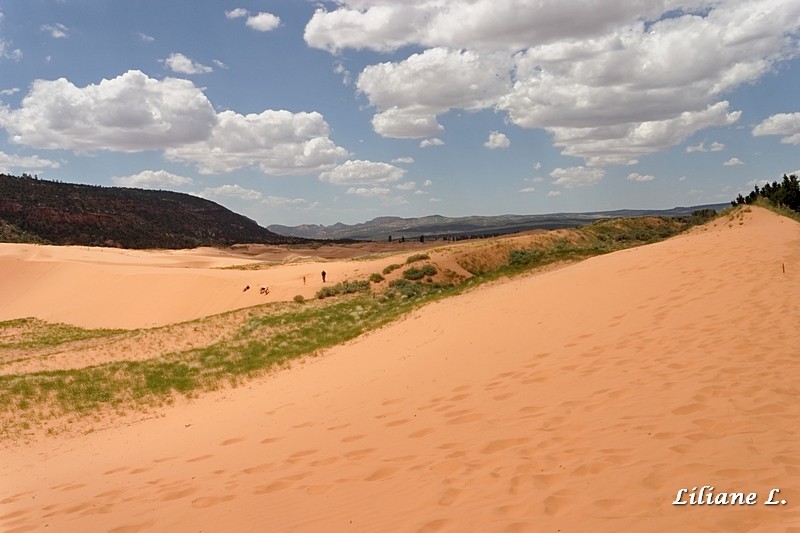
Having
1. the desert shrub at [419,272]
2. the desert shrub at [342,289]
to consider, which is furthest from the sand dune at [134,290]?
the desert shrub at [419,272]

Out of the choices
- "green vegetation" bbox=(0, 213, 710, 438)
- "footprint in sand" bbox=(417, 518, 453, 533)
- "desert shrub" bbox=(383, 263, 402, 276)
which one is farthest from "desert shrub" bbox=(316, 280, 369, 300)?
"footprint in sand" bbox=(417, 518, 453, 533)

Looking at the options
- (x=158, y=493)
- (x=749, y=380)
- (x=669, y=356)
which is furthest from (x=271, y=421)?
(x=749, y=380)

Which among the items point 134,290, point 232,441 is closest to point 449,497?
point 232,441

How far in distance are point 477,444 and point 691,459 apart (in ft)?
6.39

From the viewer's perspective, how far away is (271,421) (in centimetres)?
817

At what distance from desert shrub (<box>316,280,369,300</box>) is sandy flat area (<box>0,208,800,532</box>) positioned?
1446cm

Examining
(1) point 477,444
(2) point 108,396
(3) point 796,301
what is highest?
(3) point 796,301

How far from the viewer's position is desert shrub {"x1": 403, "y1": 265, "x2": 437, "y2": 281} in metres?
27.7

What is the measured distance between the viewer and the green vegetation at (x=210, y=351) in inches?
475

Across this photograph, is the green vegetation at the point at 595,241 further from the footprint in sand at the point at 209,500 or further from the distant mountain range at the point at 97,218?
the distant mountain range at the point at 97,218

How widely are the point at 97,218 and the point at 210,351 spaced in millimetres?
86036

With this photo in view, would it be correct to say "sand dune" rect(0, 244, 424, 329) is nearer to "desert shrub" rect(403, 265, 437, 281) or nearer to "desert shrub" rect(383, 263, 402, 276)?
"desert shrub" rect(383, 263, 402, 276)

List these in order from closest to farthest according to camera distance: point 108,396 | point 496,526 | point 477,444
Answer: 1. point 496,526
2. point 477,444
3. point 108,396

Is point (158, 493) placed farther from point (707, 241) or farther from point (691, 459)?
point (707, 241)
